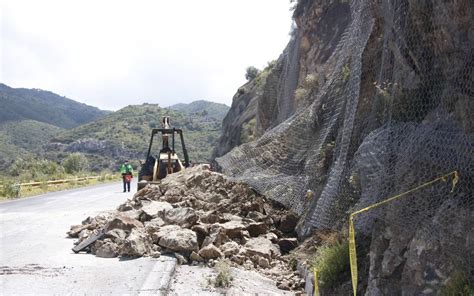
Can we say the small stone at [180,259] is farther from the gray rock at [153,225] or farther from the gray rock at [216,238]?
the gray rock at [153,225]

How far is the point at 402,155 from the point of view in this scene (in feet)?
18.2

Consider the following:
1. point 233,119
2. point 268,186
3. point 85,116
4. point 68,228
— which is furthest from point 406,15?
point 85,116

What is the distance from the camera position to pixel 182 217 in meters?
10.4

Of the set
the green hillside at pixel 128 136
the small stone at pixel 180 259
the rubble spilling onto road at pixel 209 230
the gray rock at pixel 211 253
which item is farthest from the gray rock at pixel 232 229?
the green hillside at pixel 128 136

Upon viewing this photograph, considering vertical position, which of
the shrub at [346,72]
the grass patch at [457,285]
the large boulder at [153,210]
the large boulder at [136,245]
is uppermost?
the shrub at [346,72]

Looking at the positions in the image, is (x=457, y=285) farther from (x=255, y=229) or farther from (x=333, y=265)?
(x=255, y=229)

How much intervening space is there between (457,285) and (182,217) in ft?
22.3

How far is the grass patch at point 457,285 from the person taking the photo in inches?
164

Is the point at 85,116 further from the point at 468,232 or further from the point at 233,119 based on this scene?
the point at 468,232

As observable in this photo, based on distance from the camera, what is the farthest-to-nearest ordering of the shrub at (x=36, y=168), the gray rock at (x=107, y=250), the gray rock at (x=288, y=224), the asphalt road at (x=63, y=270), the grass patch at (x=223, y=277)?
the shrub at (x=36, y=168)
the gray rock at (x=288, y=224)
the gray rock at (x=107, y=250)
the grass patch at (x=223, y=277)
the asphalt road at (x=63, y=270)

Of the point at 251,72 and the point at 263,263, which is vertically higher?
the point at 251,72

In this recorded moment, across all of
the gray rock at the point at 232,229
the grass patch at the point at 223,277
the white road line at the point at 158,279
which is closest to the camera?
the white road line at the point at 158,279

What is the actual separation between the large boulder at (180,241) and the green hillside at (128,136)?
225 ft

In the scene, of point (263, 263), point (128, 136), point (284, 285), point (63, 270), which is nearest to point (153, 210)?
point (63, 270)
